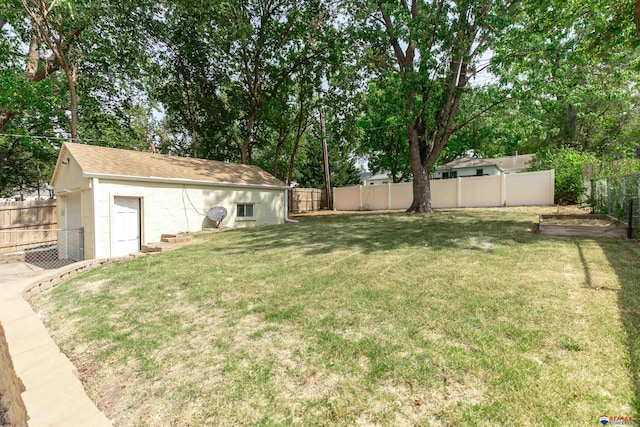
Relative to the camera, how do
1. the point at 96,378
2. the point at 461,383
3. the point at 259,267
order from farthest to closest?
the point at 259,267 → the point at 96,378 → the point at 461,383

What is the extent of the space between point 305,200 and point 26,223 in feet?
45.3

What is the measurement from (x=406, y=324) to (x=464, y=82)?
1121 cm

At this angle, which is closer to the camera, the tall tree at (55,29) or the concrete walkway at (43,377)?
the concrete walkway at (43,377)

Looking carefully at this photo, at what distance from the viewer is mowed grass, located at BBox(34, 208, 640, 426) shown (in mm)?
1870

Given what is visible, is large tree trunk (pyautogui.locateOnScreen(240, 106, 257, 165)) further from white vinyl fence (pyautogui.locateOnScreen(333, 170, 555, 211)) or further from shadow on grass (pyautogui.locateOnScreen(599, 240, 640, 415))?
shadow on grass (pyautogui.locateOnScreen(599, 240, 640, 415))

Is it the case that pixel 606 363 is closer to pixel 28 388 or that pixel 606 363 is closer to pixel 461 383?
pixel 461 383

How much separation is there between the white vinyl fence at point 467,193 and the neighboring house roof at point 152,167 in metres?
7.71

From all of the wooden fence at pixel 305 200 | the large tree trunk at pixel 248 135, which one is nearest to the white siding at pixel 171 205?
the large tree trunk at pixel 248 135

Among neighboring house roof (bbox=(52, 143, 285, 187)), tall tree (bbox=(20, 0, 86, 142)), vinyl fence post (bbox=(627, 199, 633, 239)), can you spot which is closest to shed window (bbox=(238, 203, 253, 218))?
neighboring house roof (bbox=(52, 143, 285, 187))

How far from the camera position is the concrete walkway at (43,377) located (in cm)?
189

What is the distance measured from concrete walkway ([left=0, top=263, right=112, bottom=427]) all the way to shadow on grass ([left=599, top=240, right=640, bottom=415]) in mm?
3415

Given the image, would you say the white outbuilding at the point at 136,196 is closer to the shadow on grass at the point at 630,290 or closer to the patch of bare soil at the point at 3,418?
the patch of bare soil at the point at 3,418

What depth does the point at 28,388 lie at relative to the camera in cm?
227

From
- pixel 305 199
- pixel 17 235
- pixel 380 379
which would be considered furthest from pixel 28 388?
pixel 305 199
